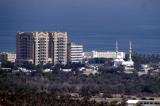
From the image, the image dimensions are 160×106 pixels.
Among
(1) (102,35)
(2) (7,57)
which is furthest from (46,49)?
(1) (102,35)

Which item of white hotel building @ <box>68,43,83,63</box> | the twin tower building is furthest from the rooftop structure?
white hotel building @ <box>68,43,83,63</box>

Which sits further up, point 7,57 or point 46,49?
point 46,49

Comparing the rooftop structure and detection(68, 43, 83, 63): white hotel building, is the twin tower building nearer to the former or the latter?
→ detection(68, 43, 83, 63): white hotel building

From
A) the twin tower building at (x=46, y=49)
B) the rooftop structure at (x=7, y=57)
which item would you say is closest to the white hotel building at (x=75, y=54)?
the twin tower building at (x=46, y=49)

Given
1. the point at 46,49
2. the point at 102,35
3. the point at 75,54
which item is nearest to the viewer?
the point at 46,49

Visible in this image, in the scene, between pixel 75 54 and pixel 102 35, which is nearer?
pixel 75 54

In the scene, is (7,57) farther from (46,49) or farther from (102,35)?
(102,35)
